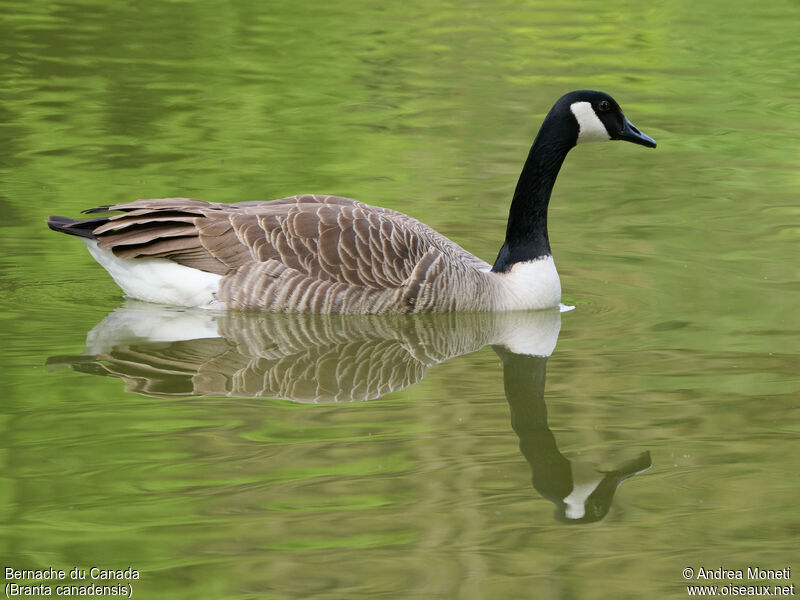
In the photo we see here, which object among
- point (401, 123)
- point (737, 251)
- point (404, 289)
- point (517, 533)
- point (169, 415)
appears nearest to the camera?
point (517, 533)

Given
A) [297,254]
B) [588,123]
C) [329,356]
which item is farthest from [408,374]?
[588,123]

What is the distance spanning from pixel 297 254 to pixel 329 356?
1.11 meters

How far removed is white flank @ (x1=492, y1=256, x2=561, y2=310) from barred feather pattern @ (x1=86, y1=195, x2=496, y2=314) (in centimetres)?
51

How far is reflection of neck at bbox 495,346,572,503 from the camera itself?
22.0ft

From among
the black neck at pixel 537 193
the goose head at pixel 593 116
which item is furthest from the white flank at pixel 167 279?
the goose head at pixel 593 116

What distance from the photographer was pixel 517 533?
6.05 meters

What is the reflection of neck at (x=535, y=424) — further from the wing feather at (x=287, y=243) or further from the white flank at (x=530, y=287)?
the wing feather at (x=287, y=243)

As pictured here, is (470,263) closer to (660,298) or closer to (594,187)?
(660,298)

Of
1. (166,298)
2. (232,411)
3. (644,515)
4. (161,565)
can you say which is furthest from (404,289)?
(161,565)

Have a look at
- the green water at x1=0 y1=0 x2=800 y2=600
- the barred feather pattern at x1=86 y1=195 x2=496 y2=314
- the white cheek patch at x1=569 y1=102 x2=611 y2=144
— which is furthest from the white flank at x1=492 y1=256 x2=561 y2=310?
the white cheek patch at x1=569 y1=102 x2=611 y2=144

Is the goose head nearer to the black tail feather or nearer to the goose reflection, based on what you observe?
the goose reflection

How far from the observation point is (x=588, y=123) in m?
9.91

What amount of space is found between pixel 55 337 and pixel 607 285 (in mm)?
4562

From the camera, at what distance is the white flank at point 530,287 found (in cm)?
979
